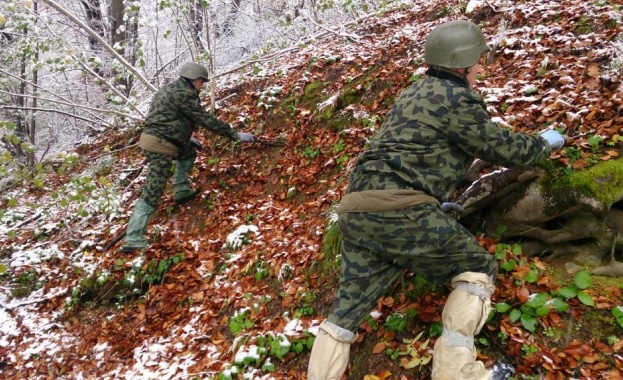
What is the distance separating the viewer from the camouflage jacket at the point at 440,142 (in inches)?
112

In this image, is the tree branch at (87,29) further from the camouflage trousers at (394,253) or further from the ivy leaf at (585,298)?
the ivy leaf at (585,298)

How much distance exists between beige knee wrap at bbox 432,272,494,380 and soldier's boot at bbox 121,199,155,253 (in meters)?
5.29

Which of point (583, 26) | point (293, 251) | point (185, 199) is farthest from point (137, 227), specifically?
point (583, 26)

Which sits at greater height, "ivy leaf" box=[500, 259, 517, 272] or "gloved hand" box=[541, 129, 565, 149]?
"gloved hand" box=[541, 129, 565, 149]

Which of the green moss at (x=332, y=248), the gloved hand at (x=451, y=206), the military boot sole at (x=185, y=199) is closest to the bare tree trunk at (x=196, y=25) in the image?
the military boot sole at (x=185, y=199)

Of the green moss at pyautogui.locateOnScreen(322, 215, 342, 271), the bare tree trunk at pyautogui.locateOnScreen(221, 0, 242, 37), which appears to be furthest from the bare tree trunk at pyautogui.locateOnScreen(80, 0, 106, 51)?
the green moss at pyautogui.locateOnScreen(322, 215, 342, 271)

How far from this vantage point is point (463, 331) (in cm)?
281

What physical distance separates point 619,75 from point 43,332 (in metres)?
8.19

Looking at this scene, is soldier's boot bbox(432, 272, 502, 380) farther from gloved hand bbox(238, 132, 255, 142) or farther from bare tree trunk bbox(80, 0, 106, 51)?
bare tree trunk bbox(80, 0, 106, 51)

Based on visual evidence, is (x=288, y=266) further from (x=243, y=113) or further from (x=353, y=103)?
(x=243, y=113)

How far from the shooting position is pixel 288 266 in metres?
5.14

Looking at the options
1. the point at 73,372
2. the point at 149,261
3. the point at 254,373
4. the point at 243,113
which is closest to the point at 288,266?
the point at 254,373

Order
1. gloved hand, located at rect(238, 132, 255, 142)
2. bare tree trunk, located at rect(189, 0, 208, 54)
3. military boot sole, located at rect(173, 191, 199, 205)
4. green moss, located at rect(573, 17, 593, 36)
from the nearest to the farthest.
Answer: green moss, located at rect(573, 17, 593, 36) → gloved hand, located at rect(238, 132, 255, 142) → military boot sole, located at rect(173, 191, 199, 205) → bare tree trunk, located at rect(189, 0, 208, 54)

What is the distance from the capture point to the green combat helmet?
9.83 ft
